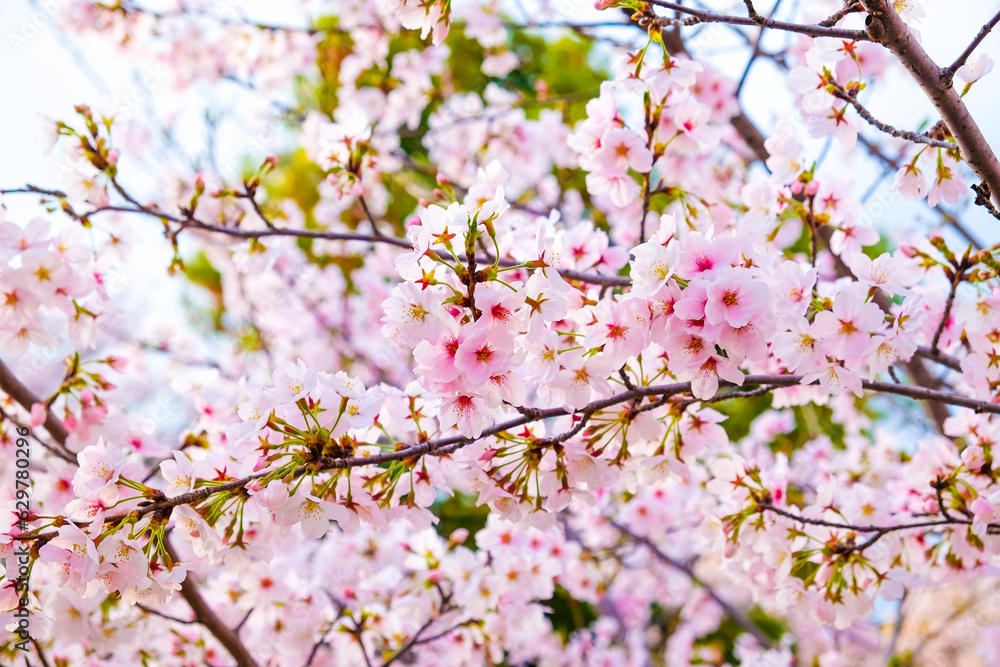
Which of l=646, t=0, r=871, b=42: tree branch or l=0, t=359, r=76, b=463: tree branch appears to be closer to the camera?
l=646, t=0, r=871, b=42: tree branch

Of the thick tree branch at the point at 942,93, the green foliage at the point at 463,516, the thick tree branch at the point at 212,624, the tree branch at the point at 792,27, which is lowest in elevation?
the thick tree branch at the point at 212,624

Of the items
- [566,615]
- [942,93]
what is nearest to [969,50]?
[942,93]

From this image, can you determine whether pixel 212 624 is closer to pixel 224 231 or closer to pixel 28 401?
pixel 28 401

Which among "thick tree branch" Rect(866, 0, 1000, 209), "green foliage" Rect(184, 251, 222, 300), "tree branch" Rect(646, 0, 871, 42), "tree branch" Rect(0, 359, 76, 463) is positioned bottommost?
"thick tree branch" Rect(866, 0, 1000, 209)

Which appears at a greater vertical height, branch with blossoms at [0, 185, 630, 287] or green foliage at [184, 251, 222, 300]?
green foliage at [184, 251, 222, 300]

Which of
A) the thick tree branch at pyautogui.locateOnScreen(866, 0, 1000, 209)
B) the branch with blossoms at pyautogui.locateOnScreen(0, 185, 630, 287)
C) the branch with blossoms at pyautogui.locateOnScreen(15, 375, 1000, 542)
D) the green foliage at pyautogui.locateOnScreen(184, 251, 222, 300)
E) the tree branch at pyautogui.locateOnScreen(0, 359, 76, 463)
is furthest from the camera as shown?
the green foliage at pyautogui.locateOnScreen(184, 251, 222, 300)

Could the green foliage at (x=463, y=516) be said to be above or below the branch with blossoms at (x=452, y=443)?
above

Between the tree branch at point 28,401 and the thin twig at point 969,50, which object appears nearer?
the thin twig at point 969,50

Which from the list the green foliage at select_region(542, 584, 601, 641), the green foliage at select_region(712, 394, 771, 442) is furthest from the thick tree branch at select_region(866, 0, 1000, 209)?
the green foliage at select_region(542, 584, 601, 641)

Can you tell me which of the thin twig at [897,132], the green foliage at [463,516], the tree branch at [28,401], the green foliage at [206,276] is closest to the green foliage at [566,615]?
the green foliage at [463,516]

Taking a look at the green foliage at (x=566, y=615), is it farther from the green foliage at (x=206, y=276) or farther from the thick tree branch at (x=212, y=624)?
the green foliage at (x=206, y=276)

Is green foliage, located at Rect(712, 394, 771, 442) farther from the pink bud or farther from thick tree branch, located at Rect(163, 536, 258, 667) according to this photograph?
the pink bud

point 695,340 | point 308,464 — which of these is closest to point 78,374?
point 308,464

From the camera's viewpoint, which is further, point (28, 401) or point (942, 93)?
point (28, 401)
